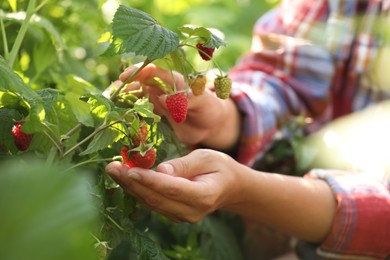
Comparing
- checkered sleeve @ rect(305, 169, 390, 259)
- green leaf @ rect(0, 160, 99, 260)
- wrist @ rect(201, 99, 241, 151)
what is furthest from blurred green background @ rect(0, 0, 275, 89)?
green leaf @ rect(0, 160, 99, 260)

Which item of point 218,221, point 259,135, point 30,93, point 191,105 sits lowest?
point 218,221

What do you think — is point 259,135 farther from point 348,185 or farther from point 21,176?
point 21,176

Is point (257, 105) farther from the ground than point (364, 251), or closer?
farther from the ground

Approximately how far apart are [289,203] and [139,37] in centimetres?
45

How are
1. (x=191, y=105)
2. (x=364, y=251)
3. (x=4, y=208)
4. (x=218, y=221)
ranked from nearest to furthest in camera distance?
(x=4, y=208) → (x=191, y=105) → (x=364, y=251) → (x=218, y=221)

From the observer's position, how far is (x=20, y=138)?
77cm

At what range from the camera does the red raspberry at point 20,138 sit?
29.9 inches

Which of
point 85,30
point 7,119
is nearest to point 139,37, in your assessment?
point 7,119

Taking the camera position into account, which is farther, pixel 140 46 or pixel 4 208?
pixel 140 46

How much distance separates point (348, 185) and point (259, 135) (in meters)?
0.25

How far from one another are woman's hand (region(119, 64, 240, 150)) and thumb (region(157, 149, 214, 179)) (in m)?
0.11

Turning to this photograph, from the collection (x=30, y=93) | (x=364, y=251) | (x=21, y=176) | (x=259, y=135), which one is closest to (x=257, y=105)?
(x=259, y=135)

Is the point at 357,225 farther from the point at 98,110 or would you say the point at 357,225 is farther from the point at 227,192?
the point at 98,110

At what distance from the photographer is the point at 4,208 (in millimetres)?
405
